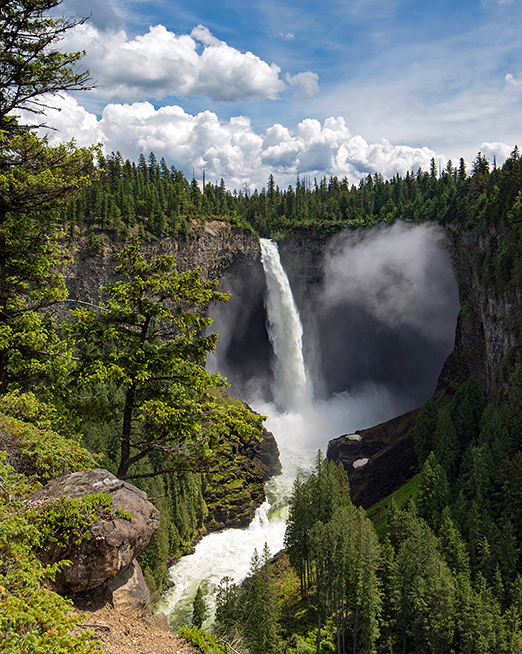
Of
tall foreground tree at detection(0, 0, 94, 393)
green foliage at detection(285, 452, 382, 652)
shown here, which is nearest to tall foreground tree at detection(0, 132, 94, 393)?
tall foreground tree at detection(0, 0, 94, 393)

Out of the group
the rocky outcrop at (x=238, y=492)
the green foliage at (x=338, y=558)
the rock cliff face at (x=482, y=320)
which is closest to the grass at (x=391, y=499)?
the green foliage at (x=338, y=558)

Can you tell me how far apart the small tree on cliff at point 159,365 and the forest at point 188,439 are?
0.20ft

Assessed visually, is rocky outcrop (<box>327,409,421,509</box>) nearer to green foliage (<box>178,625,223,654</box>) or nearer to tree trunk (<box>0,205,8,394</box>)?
tree trunk (<box>0,205,8,394</box>)

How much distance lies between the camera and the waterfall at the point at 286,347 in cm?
7975

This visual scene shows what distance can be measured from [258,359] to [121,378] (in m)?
71.0

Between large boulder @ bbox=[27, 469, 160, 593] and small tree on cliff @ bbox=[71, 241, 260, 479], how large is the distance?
6.60ft

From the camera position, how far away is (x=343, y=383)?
87875 millimetres

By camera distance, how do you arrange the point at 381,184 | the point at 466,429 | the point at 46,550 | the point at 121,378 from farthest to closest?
the point at 381,184, the point at 466,429, the point at 121,378, the point at 46,550

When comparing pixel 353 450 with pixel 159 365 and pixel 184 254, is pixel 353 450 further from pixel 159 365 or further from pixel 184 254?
pixel 159 365

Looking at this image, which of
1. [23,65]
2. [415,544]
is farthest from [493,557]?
[23,65]

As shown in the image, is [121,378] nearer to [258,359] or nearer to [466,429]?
[466,429]

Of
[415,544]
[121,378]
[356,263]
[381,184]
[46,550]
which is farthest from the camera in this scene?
[381,184]

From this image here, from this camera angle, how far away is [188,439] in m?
11.6

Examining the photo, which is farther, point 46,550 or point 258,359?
point 258,359
